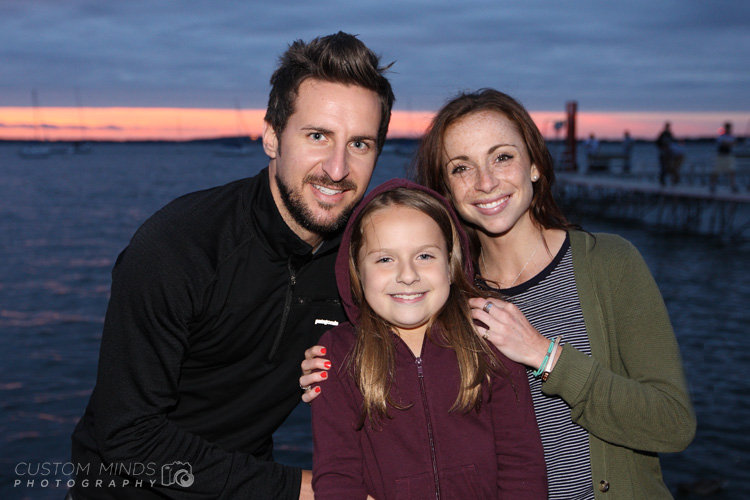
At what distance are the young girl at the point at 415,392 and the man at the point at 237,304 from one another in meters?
Answer: 0.34

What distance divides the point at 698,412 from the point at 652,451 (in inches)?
392

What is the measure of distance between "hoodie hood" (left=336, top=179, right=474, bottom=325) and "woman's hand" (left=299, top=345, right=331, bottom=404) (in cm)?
25

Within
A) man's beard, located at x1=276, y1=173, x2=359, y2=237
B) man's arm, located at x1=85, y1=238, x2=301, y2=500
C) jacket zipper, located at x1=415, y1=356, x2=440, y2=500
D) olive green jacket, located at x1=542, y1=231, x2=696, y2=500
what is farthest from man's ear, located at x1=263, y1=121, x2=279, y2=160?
olive green jacket, located at x1=542, y1=231, x2=696, y2=500

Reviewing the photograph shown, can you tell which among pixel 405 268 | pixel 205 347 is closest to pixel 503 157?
pixel 405 268

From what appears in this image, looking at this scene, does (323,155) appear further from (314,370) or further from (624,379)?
(624,379)

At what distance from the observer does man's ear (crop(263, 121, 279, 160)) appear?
3453 mm

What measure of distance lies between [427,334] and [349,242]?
24.2 inches

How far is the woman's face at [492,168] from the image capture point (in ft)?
10.5

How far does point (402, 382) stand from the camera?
2.85 meters

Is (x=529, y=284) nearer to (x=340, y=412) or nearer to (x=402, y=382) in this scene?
(x=402, y=382)

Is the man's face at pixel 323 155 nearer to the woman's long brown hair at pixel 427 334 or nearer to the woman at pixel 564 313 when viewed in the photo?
the woman's long brown hair at pixel 427 334

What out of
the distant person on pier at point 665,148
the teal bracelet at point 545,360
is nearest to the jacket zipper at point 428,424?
the teal bracelet at point 545,360

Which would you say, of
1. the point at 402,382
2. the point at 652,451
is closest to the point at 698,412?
the point at 652,451

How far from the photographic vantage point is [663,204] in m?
32.7
